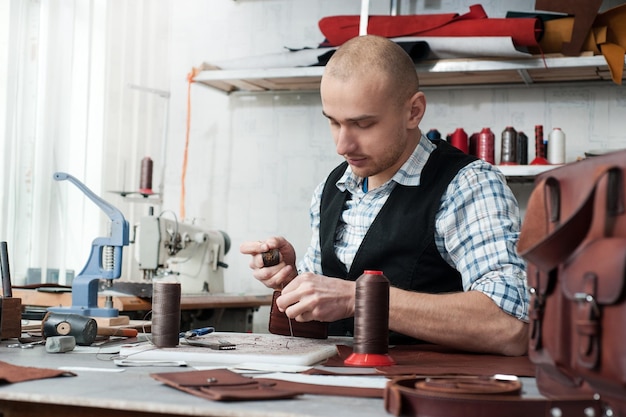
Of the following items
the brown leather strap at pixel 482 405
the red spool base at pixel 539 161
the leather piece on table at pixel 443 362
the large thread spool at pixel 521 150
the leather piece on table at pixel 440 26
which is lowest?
the leather piece on table at pixel 443 362

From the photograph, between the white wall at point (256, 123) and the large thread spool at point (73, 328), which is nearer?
the large thread spool at point (73, 328)

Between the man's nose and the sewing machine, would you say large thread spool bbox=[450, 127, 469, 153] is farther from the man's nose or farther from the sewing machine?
the man's nose

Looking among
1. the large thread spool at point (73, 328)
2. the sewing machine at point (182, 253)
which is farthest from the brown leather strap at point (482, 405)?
the sewing machine at point (182, 253)

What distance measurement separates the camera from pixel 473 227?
7.30ft

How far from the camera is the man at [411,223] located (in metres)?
2.04

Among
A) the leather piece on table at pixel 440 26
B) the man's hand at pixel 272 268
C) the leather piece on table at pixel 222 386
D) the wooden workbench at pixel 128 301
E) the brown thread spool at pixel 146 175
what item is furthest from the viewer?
the brown thread spool at pixel 146 175

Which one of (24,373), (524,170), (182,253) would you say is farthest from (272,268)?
(524,170)

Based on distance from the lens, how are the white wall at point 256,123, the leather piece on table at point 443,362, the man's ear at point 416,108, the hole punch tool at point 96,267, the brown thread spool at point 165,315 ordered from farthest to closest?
the white wall at point 256,123
the hole punch tool at point 96,267
the man's ear at point 416,108
the brown thread spool at point 165,315
the leather piece on table at point 443,362

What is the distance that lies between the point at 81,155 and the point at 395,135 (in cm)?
229

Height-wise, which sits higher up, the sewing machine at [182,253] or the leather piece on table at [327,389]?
the sewing machine at [182,253]

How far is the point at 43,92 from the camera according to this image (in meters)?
3.93

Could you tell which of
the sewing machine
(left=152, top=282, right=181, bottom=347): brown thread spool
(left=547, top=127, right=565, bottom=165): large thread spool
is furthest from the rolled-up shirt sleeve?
the sewing machine

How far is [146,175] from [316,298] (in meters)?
2.57

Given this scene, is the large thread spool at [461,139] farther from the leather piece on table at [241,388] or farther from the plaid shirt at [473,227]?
the leather piece on table at [241,388]
